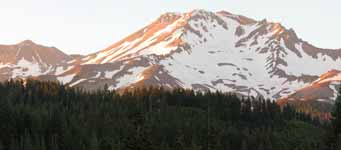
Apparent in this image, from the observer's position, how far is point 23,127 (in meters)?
184

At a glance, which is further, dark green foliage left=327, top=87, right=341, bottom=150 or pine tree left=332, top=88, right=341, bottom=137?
pine tree left=332, top=88, right=341, bottom=137

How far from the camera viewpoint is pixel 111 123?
7667 inches

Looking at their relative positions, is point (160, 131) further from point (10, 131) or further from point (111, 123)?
point (10, 131)

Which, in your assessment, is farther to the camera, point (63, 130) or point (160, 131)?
point (160, 131)

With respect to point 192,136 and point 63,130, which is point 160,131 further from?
point 63,130

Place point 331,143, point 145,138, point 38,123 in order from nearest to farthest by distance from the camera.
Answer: point 331,143
point 145,138
point 38,123

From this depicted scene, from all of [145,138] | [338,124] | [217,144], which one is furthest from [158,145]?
[338,124]

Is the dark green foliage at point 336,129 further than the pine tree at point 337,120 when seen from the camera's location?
No

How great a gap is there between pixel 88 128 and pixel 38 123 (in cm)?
1559

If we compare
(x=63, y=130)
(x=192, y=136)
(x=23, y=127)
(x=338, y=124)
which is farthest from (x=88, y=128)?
(x=338, y=124)

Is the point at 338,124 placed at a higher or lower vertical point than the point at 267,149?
higher

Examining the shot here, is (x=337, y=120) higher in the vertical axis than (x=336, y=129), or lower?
higher

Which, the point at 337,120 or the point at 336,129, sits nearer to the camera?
the point at 337,120

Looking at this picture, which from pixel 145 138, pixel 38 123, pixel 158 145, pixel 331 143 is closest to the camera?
pixel 331 143
